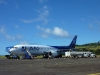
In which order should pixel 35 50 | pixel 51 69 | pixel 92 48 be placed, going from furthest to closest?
1. pixel 92 48
2. pixel 35 50
3. pixel 51 69

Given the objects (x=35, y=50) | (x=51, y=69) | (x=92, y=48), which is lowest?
(x=51, y=69)

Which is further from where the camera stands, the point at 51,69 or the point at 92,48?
the point at 92,48

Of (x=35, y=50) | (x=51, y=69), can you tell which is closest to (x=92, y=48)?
(x=35, y=50)

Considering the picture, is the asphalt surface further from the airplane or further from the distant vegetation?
the distant vegetation

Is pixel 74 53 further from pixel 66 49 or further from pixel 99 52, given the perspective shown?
pixel 99 52

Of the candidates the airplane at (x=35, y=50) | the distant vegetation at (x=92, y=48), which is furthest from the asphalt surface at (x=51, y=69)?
the distant vegetation at (x=92, y=48)

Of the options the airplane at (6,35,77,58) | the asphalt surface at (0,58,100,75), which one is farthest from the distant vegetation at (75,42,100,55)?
the asphalt surface at (0,58,100,75)

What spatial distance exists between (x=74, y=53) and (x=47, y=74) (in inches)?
2216

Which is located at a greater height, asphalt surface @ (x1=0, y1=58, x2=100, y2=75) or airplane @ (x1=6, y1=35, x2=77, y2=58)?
airplane @ (x1=6, y1=35, x2=77, y2=58)

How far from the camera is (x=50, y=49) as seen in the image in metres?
70.4

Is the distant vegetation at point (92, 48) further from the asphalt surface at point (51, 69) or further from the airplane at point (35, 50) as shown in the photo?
the asphalt surface at point (51, 69)

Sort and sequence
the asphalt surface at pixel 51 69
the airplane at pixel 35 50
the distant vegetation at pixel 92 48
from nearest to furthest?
the asphalt surface at pixel 51 69 < the airplane at pixel 35 50 < the distant vegetation at pixel 92 48

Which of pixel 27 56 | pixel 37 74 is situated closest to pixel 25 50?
pixel 27 56

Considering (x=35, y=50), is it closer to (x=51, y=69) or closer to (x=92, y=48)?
(x=51, y=69)
